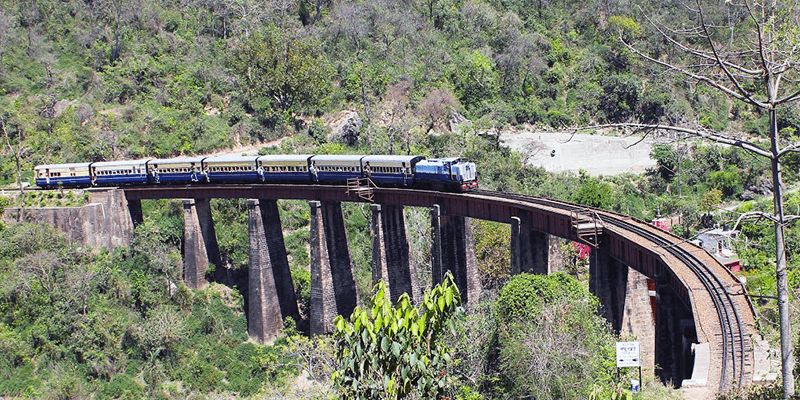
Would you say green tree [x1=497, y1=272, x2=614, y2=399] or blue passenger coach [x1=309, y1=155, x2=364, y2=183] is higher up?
blue passenger coach [x1=309, y1=155, x2=364, y2=183]

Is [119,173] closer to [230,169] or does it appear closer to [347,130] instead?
[230,169]

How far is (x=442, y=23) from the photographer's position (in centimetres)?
8275

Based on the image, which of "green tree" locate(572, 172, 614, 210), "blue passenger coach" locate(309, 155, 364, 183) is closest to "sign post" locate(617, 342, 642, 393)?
"blue passenger coach" locate(309, 155, 364, 183)

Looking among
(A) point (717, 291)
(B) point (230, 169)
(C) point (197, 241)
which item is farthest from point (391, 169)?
(A) point (717, 291)

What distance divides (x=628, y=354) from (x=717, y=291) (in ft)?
10.9

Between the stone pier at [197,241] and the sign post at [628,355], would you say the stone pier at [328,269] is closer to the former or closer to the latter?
the stone pier at [197,241]

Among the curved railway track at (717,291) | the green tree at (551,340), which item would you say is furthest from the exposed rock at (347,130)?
the green tree at (551,340)

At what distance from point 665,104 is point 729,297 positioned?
5058 centimetres

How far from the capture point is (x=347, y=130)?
6184cm

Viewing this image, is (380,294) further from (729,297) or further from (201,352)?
(201,352)

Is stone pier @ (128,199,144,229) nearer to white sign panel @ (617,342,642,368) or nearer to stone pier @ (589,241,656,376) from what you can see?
stone pier @ (589,241,656,376)

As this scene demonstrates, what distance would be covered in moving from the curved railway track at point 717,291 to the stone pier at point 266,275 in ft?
51.8

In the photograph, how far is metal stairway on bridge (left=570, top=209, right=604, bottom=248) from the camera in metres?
29.3

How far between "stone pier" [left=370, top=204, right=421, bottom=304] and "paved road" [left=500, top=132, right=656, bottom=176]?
85.5 ft
